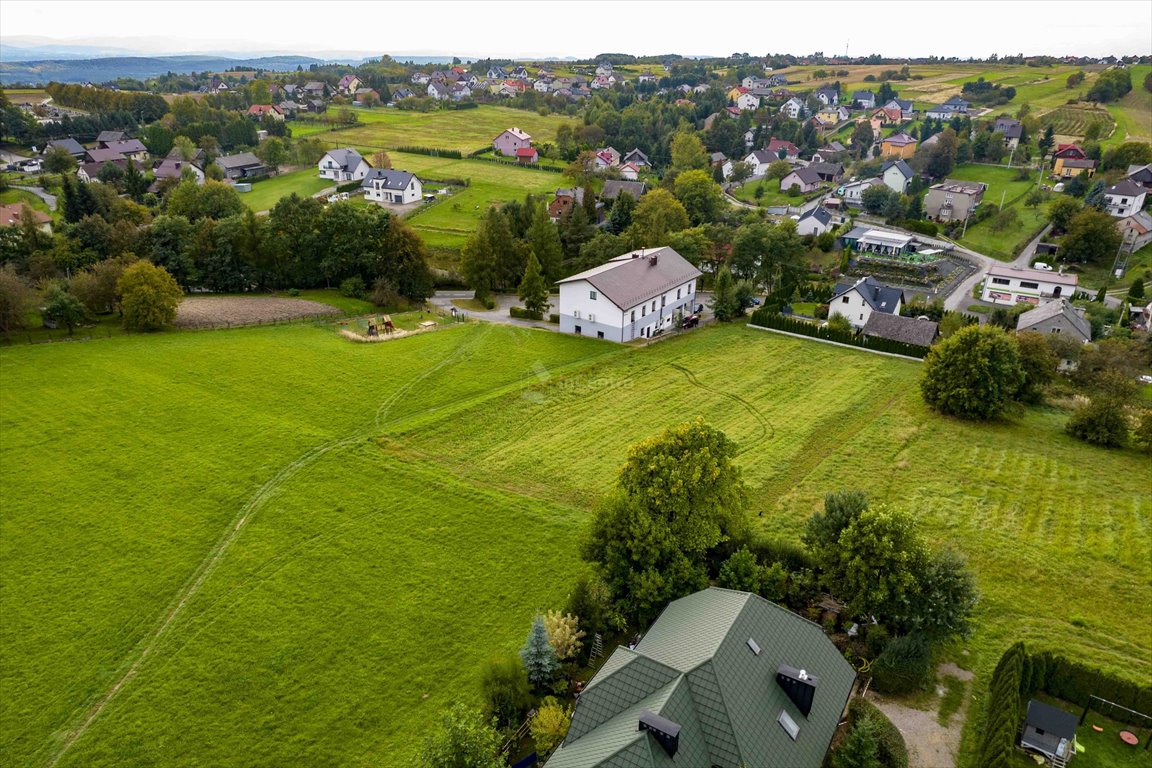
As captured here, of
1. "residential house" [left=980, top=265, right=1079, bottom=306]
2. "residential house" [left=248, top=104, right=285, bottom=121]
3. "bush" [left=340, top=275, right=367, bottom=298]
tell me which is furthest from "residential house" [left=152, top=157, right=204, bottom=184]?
"residential house" [left=980, top=265, right=1079, bottom=306]

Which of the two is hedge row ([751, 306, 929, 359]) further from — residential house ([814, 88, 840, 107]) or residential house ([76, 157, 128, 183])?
residential house ([814, 88, 840, 107])

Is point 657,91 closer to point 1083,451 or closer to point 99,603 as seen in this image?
point 1083,451

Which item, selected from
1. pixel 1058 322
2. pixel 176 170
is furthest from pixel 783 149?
pixel 176 170

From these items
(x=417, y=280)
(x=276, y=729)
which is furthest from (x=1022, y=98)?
(x=276, y=729)

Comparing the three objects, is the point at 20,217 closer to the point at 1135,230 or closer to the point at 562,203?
the point at 562,203

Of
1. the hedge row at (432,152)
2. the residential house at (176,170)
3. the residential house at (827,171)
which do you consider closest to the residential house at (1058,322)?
the residential house at (827,171)

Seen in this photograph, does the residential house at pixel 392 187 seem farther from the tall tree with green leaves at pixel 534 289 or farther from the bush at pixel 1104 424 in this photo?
the bush at pixel 1104 424
